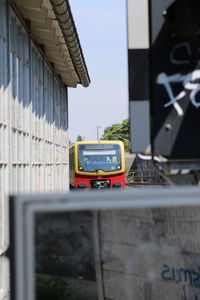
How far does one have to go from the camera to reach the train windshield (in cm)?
2475

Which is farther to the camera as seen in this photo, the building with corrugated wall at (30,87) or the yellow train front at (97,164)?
the yellow train front at (97,164)

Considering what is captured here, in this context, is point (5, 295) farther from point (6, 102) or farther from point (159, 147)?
point (159, 147)

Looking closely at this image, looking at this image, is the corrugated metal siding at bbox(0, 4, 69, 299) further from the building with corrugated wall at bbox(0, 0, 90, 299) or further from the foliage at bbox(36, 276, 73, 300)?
the foliage at bbox(36, 276, 73, 300)

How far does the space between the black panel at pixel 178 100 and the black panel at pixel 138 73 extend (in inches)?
3.1

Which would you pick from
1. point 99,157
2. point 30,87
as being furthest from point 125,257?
point 99,157

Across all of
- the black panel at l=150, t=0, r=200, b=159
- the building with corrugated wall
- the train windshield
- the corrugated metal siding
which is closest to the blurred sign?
the corrugated metal siding

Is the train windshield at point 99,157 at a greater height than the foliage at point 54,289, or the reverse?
the train windshield at point 99,157

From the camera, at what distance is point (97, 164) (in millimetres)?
24781

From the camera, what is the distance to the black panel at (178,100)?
2621 millimetres

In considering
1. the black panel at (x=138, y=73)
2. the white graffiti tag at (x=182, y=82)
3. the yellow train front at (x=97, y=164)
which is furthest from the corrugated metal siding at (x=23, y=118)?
the yellow train front at (x=97, y=164)

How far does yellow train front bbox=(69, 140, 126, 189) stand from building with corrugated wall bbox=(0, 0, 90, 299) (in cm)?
792

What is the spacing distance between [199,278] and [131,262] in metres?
1.01

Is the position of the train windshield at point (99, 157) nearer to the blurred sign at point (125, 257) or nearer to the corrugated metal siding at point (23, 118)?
the corrugated metal siding at point (23, 118)

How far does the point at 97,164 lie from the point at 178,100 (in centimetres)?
2218
